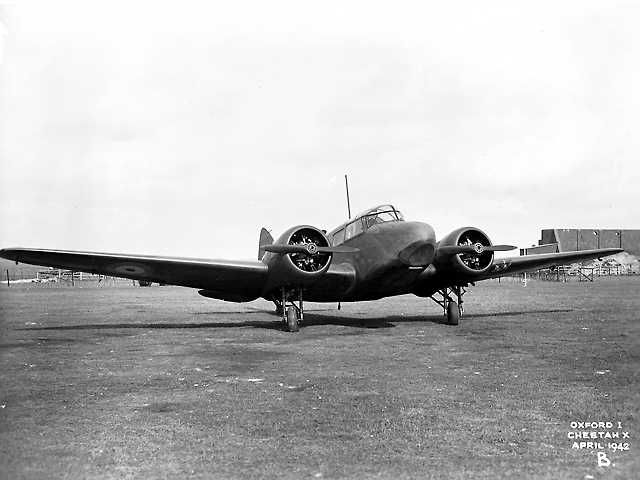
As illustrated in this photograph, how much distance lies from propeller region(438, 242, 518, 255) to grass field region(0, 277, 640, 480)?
2.98 m

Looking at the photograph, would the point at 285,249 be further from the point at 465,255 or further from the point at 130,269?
the point at 465,255

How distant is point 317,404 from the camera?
680cm

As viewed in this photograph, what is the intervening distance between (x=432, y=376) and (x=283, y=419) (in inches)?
121

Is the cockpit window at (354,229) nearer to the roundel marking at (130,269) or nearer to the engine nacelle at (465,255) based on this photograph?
the engine nacelle at (465,255)

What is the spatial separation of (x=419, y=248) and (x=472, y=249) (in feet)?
6.43

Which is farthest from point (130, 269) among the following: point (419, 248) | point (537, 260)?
point (537, 260)

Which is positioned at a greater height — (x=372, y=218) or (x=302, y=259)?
(x=372, y=218)

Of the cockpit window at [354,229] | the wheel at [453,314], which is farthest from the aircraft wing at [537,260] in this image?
the cockpit window at [354,229]

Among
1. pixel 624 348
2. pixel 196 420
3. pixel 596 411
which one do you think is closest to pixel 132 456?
pixel 196 420

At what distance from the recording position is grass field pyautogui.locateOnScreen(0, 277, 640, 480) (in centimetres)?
472

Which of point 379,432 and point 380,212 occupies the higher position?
point 380,212

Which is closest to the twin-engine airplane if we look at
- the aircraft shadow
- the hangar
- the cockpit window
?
the cockpit window

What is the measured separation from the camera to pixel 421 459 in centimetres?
481

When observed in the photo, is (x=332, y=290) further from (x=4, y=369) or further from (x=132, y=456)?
(x=132, y=456)
